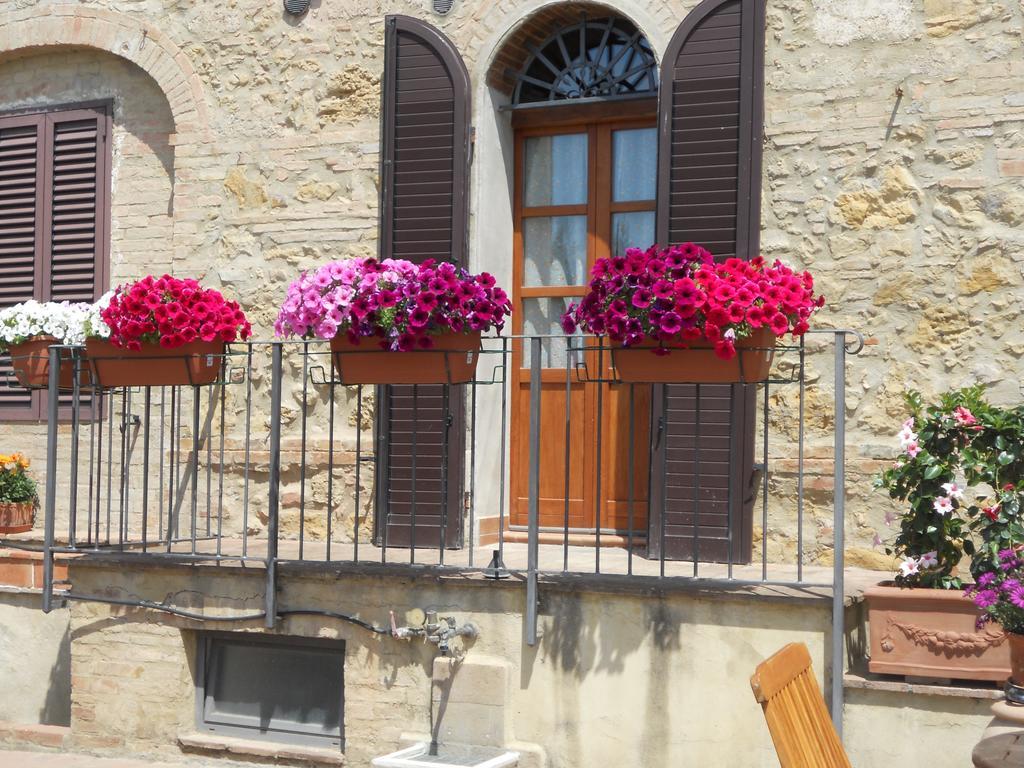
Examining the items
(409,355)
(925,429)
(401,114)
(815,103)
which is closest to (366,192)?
(401,114)

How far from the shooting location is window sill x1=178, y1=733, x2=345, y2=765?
591cm

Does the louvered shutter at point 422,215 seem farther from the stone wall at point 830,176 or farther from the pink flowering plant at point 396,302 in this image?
the pink flowering plant at point 396,302

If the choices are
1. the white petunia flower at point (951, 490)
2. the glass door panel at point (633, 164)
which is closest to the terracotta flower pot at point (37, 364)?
the glass door panel at point (633, 164)

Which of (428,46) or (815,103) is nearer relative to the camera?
(815,103)

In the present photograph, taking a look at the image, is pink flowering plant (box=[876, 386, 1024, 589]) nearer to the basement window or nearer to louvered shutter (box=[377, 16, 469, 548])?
louvered shutter (box=[377, 16, 469, 548])

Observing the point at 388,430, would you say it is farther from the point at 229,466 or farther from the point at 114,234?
the point at 114,234

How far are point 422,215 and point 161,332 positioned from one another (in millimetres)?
1581

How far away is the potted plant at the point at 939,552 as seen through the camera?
16.2 ft

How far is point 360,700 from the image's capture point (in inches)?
229

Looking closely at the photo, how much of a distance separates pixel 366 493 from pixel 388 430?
0.38 metres

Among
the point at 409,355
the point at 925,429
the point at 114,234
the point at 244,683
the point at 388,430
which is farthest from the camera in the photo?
the point at 114,234

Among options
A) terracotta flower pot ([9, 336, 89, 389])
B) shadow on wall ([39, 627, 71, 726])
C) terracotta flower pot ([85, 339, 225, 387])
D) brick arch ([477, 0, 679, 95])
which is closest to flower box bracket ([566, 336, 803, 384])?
terracotta flower pot ([85, 339, 225, 387])

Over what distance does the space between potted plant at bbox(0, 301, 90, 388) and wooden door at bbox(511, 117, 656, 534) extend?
2233 millimetres

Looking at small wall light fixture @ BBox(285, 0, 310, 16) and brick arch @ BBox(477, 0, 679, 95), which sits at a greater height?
small wall light fixture @ BBox(285, 0, 310, 16)
